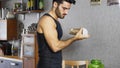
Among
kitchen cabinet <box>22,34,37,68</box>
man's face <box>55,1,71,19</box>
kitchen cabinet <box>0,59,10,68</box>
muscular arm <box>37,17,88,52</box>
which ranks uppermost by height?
man's face <box>55,1,71,19</box>

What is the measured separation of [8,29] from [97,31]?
218 centimetres

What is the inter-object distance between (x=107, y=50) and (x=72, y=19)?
0.83 m

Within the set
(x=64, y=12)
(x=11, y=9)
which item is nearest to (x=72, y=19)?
(x=64, y=12)

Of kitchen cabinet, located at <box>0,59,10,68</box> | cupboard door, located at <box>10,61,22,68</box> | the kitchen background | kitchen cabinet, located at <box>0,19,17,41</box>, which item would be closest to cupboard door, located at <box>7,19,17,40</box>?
kitchen cabinet, located at <box>0,19,17,41</box>

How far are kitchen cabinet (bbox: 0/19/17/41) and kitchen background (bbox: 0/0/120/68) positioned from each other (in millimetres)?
1452

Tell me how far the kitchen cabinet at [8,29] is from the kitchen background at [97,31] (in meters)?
1.45

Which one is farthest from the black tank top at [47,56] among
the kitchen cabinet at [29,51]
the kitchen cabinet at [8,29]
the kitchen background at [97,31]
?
the kitchen cabinet at [8,29]

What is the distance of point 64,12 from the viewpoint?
222 centimetres

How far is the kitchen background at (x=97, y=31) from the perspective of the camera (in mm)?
3172

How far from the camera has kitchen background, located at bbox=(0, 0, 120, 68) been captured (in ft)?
10.4

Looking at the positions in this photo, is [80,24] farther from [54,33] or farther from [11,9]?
[11,9]

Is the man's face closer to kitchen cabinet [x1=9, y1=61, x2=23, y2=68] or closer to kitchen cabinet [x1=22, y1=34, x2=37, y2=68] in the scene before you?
kitchen cabinet [x1=22, y1=34, x2=37, y2=68]

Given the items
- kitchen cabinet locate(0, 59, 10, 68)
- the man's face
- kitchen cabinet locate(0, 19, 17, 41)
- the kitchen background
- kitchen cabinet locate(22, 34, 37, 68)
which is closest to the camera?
the man's face

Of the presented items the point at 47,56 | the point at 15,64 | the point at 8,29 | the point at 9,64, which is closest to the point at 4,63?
the point at 9,64
